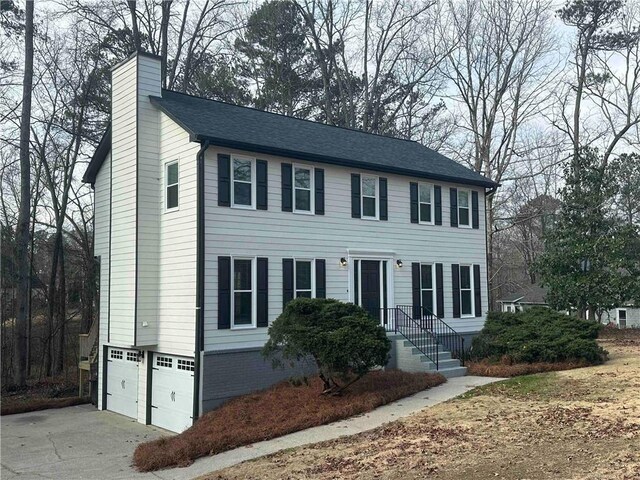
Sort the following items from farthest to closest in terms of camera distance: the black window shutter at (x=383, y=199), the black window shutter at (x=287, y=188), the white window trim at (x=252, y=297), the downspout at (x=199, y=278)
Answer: the black window shutter at (x=383, y=199) < the black window shutter at (x=287, y=188) < the white window trim at (x=252, y=297) < the downspout at (x=199, y=278)

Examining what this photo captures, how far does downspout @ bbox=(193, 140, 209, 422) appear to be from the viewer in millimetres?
12445

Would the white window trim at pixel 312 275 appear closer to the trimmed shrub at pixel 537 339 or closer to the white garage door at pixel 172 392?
the white garage door at pixel 172 392

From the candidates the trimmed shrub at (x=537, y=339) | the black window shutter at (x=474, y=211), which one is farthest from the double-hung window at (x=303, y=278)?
the black window shutter at (x=474, y=211)

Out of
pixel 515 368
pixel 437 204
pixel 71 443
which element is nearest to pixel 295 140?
pixel 437 204

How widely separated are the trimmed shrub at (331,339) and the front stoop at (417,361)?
9.91 ft

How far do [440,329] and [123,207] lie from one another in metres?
9.10

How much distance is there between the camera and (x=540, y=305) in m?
33.0

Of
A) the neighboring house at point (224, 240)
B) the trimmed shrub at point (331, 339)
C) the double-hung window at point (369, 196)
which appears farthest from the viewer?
the double-hung window at point (369, 196)

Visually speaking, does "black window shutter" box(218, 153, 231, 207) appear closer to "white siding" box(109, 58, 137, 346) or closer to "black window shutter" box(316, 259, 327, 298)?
"white siding" box(109, 58, 137, 346)

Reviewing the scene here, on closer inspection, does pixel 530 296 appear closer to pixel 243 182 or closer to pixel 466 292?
pixel 466 292

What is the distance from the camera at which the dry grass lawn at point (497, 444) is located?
7262 millimetres

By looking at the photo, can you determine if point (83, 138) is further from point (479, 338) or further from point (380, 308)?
point (479, 338)

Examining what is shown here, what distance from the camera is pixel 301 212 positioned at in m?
14.5

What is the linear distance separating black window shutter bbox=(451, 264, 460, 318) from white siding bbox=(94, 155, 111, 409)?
965cm
